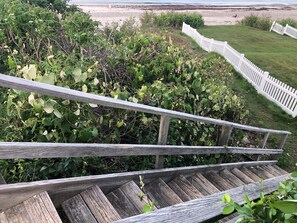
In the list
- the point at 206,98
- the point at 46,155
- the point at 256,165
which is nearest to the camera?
the point at 46,155

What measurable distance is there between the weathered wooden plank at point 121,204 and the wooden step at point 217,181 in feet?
5.37

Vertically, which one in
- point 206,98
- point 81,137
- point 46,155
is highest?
point 46,155

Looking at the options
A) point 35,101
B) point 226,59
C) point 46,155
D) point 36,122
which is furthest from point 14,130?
point 226,59

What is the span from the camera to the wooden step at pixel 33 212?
168cm

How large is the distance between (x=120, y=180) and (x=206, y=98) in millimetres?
2411

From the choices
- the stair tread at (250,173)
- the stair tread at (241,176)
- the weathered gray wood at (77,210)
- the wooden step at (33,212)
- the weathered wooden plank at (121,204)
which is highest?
the wooden step at (33,212)

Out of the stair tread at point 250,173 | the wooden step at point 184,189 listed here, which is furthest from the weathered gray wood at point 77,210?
the stair tread at point 250,173

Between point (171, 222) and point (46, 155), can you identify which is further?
point (46, 155)

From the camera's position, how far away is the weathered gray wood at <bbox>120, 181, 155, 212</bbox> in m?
Answer: 2.21

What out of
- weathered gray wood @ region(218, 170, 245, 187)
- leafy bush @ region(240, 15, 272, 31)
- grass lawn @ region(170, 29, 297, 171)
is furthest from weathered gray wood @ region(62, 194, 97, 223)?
leafy bush @ region(240, 15, 272, 31)

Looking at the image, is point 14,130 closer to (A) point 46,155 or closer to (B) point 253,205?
Result: (A) point 46,155

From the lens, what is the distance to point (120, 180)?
231cm

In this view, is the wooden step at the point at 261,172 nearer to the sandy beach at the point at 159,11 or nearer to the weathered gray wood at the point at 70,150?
the weathered gray wood at the point at 70,150

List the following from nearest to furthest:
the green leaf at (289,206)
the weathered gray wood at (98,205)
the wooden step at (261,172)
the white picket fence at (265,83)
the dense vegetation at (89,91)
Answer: the green leaf at (289,206) → the weathered gray wood at (98,205) → the dense vegetation at (89,91) → the wooden step at (261,172) → the white picket fence at (265,83)
